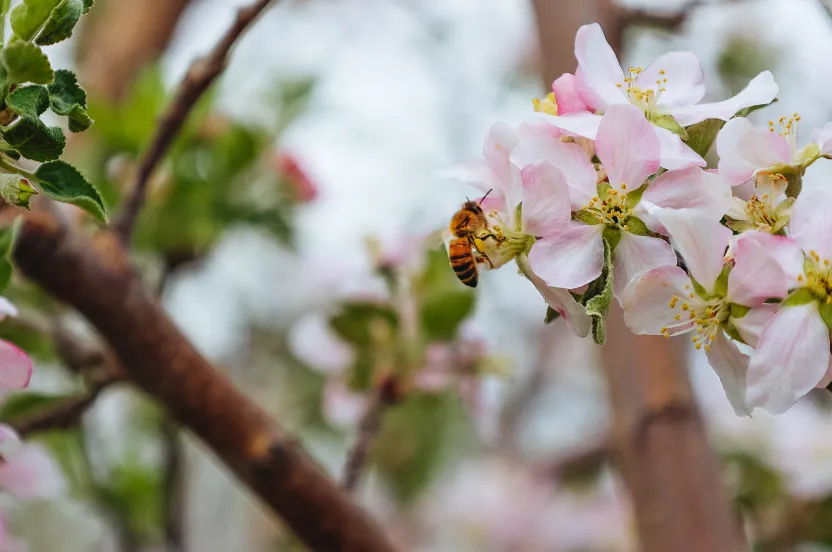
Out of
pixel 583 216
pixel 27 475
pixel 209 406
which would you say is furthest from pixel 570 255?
pixel 27 475

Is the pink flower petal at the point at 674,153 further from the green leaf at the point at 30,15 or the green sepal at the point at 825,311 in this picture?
the green leaf at the point at 30,15

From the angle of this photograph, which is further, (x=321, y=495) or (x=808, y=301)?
(x=321, y=495)

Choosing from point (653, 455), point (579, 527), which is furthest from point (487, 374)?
point (579, 527)

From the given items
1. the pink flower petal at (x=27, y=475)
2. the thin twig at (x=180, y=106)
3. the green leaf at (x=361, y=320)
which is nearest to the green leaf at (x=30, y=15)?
the thin twig at (x=180, y=106)

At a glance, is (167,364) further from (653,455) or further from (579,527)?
(579,527)

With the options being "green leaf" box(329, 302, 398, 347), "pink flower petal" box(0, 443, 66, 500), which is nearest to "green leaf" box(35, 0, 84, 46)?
"pink flower petal" box(0, 443, 66, 500)

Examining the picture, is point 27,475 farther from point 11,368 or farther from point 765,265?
point 765,265
